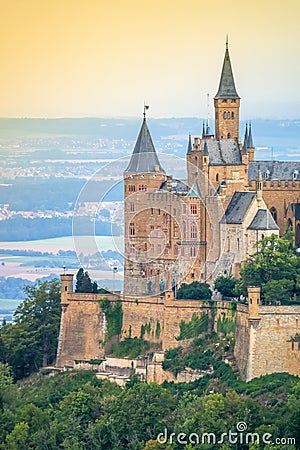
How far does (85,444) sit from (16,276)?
52.4m

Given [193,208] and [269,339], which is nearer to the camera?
[269,339]

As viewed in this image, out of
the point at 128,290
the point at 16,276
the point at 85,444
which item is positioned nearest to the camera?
the point at 85,444

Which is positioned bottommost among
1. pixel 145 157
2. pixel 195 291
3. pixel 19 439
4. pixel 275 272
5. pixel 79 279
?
pixel 19 439

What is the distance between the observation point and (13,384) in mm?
73938

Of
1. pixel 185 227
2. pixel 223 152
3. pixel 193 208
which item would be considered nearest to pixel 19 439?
pixel 185 227

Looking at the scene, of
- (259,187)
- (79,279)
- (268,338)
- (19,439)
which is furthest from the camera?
(79,279)

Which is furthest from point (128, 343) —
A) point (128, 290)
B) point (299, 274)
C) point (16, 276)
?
point (16, 276)

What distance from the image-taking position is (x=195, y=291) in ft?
238

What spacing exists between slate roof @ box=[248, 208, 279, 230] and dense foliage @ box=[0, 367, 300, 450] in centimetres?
791

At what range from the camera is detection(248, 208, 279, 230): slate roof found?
73.5m

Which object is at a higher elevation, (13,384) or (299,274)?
(299,274)

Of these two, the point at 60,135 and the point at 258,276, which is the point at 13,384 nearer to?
the point at 258,276

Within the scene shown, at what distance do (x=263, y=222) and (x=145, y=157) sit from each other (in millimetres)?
6697

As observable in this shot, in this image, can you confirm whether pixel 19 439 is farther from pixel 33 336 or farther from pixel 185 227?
pixel 185 227
